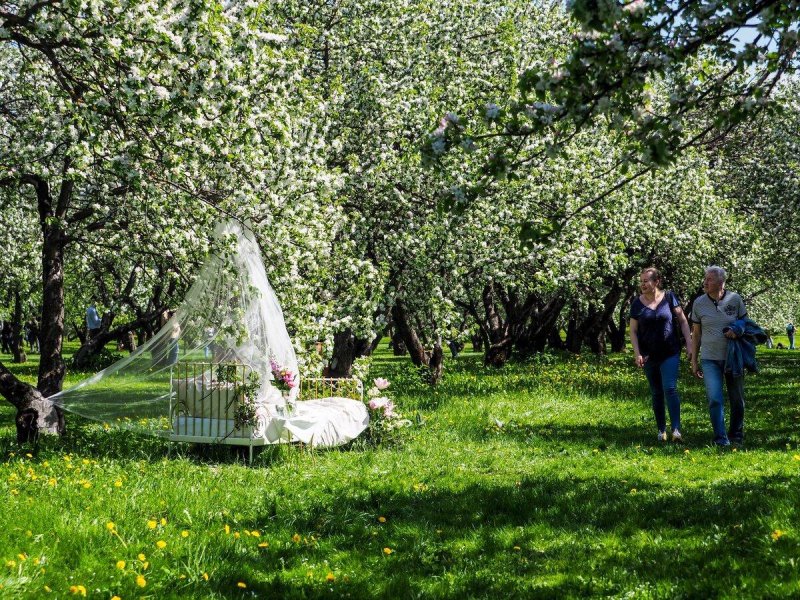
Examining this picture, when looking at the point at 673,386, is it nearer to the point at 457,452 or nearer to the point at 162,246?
the point at 457,452

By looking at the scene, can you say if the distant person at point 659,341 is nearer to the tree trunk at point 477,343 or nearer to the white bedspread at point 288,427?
the white bedspread at point 288,427

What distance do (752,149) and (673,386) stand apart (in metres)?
20.8

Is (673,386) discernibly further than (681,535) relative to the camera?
Yes

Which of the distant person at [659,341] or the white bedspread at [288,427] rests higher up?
the distant person at [659,341]

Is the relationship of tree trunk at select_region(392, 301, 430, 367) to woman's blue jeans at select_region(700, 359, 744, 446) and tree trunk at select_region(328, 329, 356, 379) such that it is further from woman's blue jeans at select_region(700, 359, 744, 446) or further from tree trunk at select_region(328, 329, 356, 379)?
woman's blue jeans at select_region(700, 359, 744, 446)

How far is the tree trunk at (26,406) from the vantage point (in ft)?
35.9

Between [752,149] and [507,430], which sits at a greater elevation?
[752,149]

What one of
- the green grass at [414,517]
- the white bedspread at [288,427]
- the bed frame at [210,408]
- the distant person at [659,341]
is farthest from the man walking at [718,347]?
the bed frame at [210,408]

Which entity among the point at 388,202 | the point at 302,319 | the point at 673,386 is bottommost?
the point at 673,386

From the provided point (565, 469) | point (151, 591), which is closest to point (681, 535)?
point (565, 469)

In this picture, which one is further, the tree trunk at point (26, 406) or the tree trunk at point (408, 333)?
the tree trunk at point (408, 333)

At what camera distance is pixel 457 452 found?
35.8 feet

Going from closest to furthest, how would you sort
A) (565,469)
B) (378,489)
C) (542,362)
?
(378,489), (565,469), (542,362)

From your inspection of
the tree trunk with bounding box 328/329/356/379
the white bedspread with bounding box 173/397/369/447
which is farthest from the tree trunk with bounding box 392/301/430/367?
the white bedspread with bounding box 173/397/369/447
